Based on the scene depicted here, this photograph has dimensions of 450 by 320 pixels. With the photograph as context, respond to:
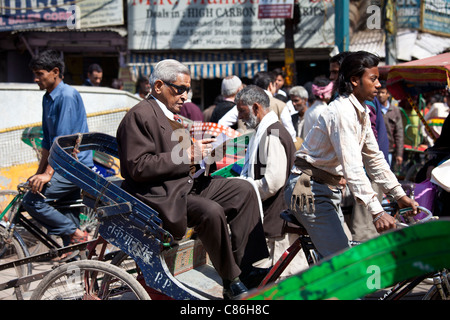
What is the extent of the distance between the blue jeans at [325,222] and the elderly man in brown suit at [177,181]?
546 mm

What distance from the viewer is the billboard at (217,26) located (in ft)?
46.0

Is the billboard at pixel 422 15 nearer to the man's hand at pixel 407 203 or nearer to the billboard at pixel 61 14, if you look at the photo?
the billboard at pixel 61 14

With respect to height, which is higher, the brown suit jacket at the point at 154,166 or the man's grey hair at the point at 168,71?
the man's grey hair at the point at 168,71

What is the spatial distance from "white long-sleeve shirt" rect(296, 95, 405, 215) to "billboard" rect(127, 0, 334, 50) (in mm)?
11033

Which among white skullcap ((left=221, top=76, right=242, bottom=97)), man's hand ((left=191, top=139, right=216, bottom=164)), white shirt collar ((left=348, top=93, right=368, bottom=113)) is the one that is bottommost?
man's hand ((left=191, top=139, right=216, bottom=164))

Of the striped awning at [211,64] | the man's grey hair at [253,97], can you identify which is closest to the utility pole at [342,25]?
the striped awning at [211,64]

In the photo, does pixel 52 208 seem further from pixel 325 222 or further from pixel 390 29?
pixel 390 29

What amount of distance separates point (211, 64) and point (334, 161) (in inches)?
444

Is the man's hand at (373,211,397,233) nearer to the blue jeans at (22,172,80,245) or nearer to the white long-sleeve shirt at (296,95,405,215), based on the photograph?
the white long-sleeve shirt at (296,95,405,215)

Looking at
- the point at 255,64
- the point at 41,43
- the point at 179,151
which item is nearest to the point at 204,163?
the point at 179,151

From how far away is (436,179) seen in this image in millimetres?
3391

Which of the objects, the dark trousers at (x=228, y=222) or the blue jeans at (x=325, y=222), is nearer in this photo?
the blue jeans at (x=325, y=222)

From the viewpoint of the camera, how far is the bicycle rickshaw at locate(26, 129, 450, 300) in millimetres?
2088

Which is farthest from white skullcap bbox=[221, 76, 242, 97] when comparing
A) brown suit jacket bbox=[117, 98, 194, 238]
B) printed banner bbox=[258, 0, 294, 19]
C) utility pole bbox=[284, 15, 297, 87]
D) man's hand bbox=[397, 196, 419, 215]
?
printed banner bbox=[258, 0, 294, 19]
